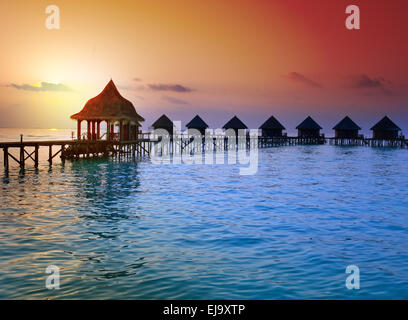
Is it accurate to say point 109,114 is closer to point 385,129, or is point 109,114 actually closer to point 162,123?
point 162,123

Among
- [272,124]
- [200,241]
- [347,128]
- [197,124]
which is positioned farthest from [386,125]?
[200,241]

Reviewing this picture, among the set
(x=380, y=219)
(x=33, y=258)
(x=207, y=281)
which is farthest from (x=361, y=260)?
(x=33, y=258)

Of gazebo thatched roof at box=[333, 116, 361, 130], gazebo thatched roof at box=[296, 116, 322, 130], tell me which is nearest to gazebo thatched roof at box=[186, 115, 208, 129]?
gazebo thatched roof at box=[296, 116, 322, 130]

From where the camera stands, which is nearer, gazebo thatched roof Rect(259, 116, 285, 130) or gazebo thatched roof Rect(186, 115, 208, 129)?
gazebo thatched roof Rect(186, 115, 208, 129)

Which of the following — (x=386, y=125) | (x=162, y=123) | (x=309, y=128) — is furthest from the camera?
(x=309, y=128)

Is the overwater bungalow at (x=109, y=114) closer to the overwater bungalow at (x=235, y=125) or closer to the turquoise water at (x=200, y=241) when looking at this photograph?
the turquoise water at (x=200, y=241)

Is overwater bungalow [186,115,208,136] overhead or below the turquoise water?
overhead

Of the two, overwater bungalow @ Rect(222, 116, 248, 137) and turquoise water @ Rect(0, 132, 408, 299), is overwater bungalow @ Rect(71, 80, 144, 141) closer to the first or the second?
turquoise water @ Rect(0, 132, 408, 299)

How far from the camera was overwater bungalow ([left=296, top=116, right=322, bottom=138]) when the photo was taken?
2788 inches

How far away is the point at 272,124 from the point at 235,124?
10.1 m

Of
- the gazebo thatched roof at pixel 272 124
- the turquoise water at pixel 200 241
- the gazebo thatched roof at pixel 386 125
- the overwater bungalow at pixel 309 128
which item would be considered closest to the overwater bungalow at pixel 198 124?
the gazebo thatched roof at pixel 272 124

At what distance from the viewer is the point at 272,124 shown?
66.9 meters

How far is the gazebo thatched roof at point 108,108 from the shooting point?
3488 cm
